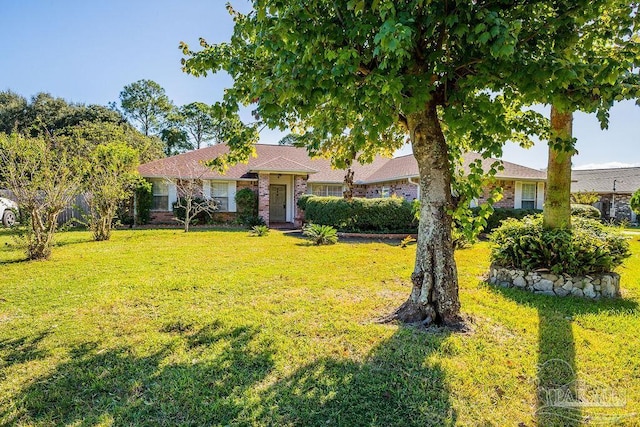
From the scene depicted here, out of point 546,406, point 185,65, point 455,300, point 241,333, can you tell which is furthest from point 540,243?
point 185,65

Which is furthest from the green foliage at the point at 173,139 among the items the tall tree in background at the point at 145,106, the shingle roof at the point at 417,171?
the shingle roof at the point at 417,171

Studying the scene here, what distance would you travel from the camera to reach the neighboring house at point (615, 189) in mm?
23594

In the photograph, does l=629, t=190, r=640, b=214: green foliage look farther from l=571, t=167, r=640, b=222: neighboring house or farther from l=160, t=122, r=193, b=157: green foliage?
l=160, t=122, r=193, b=157: green foliage

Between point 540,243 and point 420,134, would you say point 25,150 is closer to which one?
point 420,134

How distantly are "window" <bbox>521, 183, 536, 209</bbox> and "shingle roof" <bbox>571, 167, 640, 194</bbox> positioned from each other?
6.80 m

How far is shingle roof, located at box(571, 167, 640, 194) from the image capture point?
23.8 m

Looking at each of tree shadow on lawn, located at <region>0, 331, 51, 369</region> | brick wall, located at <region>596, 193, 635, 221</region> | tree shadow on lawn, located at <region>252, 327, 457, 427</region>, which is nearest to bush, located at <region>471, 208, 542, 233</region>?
tree shadow on lawn, located at <region>252, 327, 457, 427</region>

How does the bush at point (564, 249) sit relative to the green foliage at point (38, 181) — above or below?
below

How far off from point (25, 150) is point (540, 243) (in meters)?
10.4

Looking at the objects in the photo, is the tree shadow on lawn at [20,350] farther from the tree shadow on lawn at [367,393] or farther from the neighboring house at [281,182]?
the neighboring house at [281,182]

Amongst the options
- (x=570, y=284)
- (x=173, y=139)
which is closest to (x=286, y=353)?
(x=570, y=284)

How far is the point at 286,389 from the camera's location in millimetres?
2969

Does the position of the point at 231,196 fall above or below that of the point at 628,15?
below

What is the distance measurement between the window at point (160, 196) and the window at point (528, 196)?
17976 millimetres
